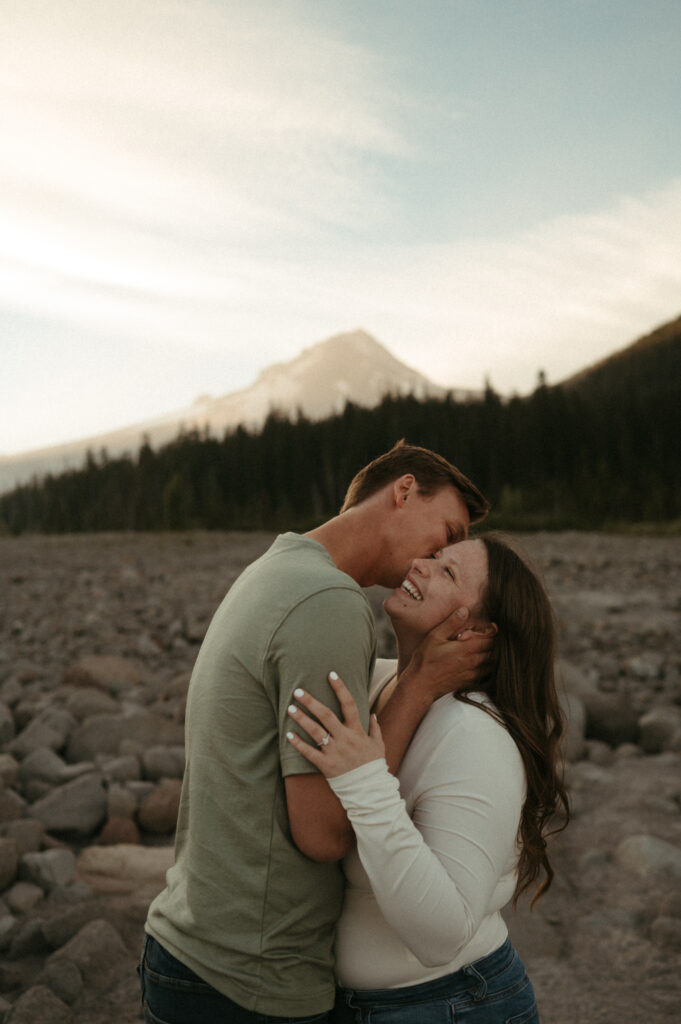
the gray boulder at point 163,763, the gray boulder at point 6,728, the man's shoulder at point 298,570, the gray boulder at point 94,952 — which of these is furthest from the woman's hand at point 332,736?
the gray boulder at point 6,728

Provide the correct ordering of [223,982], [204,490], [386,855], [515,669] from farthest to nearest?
[204,490]
[515,669]
[223,982]
[386,855]

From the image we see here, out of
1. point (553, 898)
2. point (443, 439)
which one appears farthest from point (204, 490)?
point (553, 898)

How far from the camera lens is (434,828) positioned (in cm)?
208

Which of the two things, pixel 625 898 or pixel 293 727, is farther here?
pixel 625 898

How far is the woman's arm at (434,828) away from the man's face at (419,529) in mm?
751

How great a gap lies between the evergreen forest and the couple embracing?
34.9m

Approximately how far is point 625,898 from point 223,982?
3.58 metres

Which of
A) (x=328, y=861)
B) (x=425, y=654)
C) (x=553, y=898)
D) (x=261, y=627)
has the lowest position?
(x=553, y=898)

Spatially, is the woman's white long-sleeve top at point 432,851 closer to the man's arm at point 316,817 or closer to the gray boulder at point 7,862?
the man's arm at point 316,817

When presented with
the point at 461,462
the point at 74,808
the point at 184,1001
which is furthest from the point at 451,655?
the point at 461,462

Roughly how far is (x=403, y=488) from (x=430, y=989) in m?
1.39

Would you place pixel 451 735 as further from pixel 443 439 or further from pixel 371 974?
pixel 443 439

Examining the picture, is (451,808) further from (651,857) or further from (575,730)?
(575,730)

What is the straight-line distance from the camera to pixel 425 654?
2.41 m
